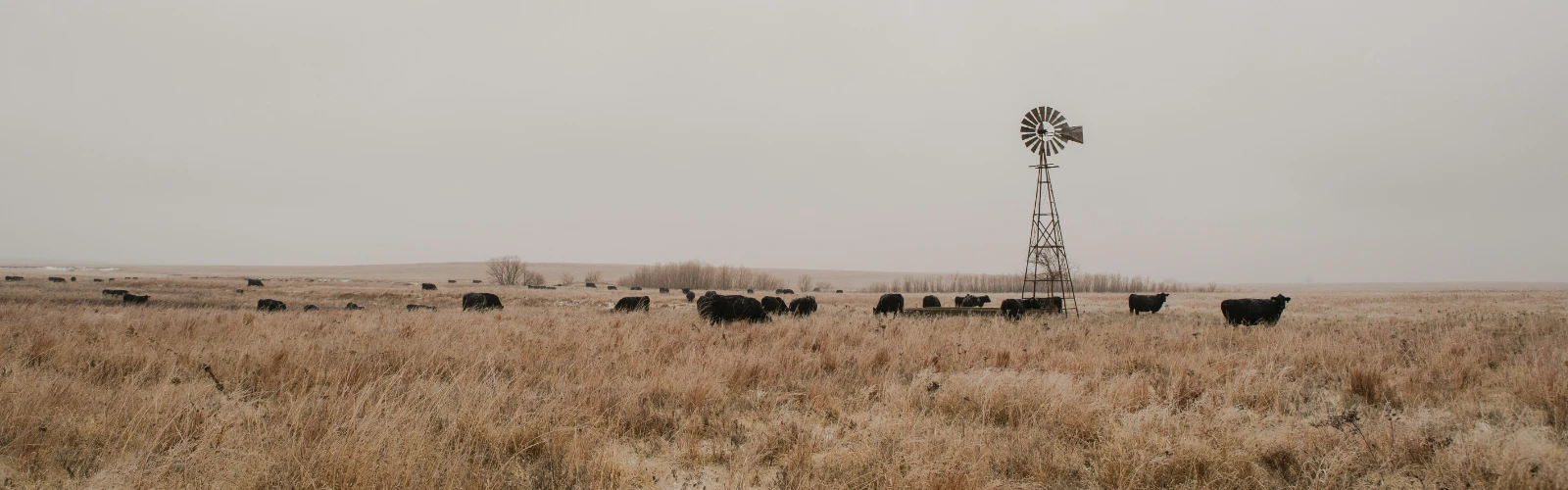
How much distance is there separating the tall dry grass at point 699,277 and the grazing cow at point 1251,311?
64.8 metres

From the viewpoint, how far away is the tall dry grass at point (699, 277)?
8250 centimetres

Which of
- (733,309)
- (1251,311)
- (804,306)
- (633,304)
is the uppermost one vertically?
(1251,311)

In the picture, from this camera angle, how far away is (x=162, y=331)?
393 inches

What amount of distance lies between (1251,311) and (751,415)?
58.3ft

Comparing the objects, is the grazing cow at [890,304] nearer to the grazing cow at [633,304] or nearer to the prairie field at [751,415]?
the grazing cow at [633,304]

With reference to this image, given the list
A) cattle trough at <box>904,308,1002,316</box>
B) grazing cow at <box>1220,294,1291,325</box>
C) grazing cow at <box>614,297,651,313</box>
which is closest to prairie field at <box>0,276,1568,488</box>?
grazing cow at <box>1220,294,1291,325</box>

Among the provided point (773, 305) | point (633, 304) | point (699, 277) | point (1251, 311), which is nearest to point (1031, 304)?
point (1251, 311)

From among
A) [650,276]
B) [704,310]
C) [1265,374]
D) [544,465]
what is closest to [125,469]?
[544,465]

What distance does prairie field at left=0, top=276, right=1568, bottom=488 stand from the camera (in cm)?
400

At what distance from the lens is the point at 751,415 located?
5.71m

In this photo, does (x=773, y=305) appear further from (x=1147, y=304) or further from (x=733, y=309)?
(x=1147, y=304)

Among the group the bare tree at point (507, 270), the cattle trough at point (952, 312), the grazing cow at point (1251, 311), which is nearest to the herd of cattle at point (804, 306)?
the grazing cow at point (1251, 311)

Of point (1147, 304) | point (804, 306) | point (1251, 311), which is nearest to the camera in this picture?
point (1251, 311)

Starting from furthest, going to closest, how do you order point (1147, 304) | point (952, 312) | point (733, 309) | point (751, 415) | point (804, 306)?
point (1147, 304) → point (804, 306) → point (952, 312) → point (733, 309) → point (751, 415)
